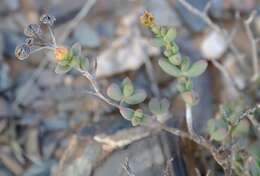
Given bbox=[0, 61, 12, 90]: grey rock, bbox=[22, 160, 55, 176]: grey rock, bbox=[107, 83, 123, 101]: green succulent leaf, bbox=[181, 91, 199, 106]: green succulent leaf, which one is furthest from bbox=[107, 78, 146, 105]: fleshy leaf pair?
bbox=[0, 61, 12, 90]: grey rock

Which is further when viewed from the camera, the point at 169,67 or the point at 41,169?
the point at 41,169

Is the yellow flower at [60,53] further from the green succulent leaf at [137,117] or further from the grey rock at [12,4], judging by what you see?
the grey rock at [12,4]

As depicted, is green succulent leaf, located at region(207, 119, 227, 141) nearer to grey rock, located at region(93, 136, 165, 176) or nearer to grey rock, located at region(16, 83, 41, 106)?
grey rock, located at region(93, 136, 165, 176)

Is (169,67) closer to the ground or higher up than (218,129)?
higher up

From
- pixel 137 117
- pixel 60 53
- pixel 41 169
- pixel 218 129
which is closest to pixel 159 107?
pixel 137 117

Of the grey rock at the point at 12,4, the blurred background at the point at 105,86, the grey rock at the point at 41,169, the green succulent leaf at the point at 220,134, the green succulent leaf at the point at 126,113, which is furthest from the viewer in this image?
the grey rock at the point at 12,4

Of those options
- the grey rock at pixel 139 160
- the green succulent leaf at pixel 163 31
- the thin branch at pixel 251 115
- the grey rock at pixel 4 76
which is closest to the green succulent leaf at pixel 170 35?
the green succulent leaf at pixel 163 31

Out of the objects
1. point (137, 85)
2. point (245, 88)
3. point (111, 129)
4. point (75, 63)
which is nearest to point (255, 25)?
point (245, 88)

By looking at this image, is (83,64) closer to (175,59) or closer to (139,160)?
(175,59)
